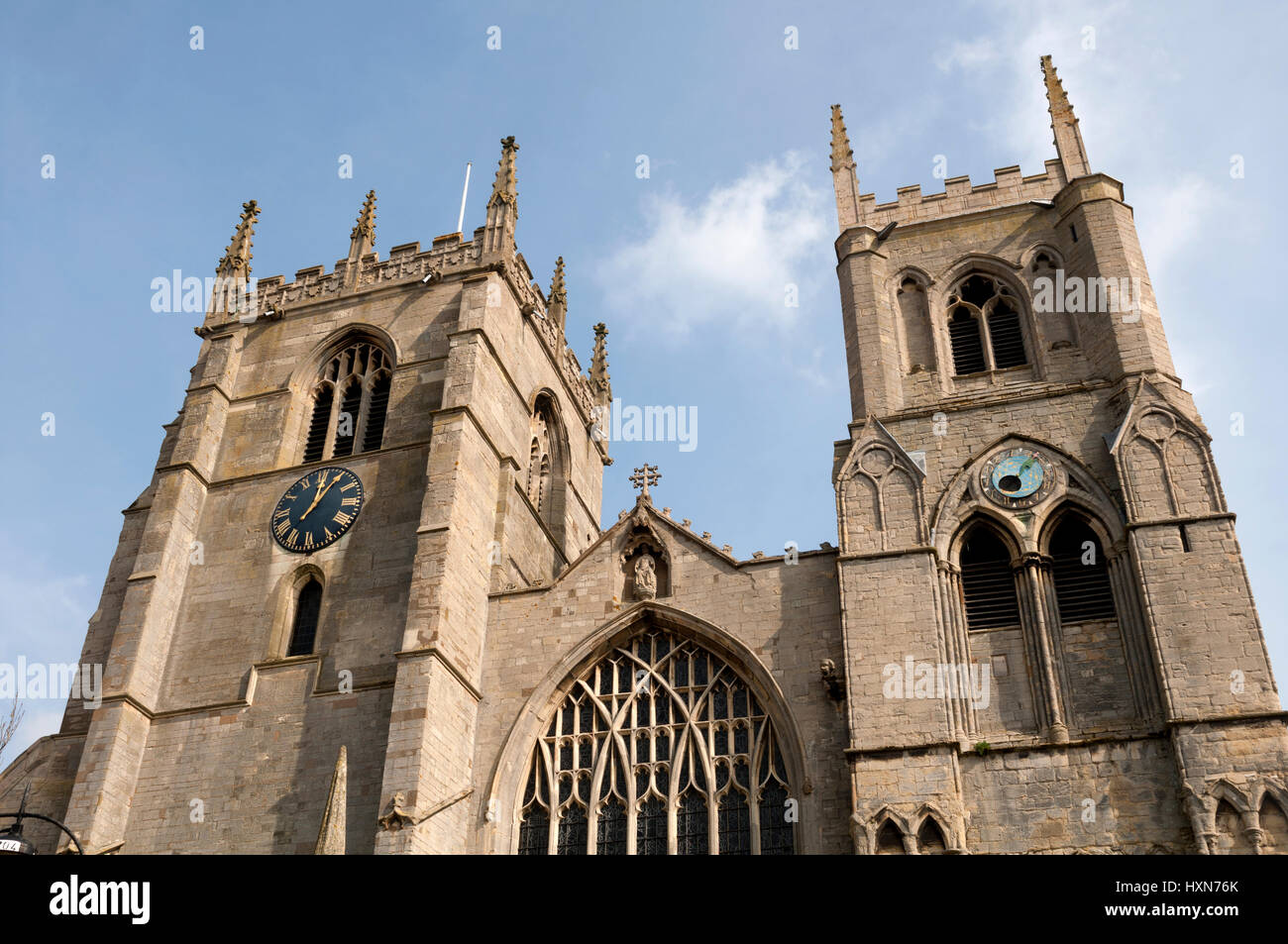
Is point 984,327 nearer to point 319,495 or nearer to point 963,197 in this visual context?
point 963,197

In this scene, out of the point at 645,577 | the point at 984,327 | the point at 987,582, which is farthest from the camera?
the point at 984,327

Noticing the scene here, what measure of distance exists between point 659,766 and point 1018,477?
6951 mm

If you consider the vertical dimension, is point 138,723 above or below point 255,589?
below

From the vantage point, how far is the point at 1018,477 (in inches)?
777

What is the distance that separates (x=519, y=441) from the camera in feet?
83.9

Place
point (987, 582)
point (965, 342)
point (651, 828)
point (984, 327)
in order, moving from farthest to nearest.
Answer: point (965, 342), point (984, 327), point (987, 582), point (651, 828)

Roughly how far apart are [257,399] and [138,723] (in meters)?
7.16

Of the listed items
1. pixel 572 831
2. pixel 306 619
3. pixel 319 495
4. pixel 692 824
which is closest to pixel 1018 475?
pixel 692 824

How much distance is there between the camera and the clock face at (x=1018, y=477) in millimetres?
19484

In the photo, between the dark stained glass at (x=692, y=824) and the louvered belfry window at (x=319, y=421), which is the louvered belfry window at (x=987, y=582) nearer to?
the dark stained glass at (x=692, y=824)

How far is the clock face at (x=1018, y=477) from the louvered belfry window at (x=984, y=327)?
2.67 m

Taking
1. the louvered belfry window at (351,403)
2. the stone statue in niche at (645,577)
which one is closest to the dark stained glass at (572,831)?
the stone statue in niche at (645,577)
